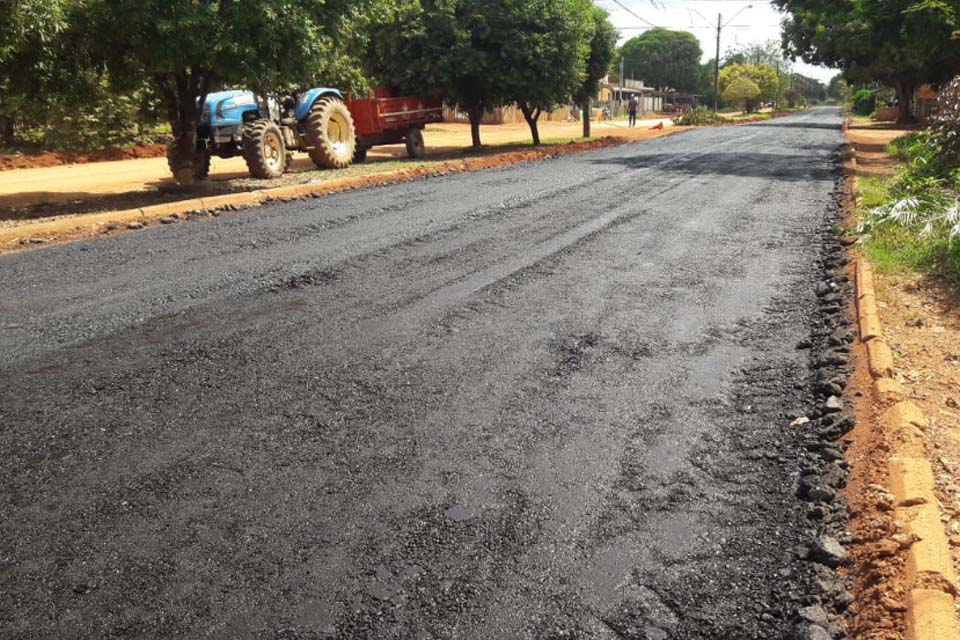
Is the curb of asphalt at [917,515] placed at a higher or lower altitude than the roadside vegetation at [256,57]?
lower

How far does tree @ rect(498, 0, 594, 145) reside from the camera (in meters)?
23.3

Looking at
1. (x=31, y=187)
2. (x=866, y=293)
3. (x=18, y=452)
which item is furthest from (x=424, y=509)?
(x=31, y=187)

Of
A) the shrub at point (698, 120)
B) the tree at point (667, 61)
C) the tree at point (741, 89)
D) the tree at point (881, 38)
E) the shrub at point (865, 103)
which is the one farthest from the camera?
the tree at point (667, 61)

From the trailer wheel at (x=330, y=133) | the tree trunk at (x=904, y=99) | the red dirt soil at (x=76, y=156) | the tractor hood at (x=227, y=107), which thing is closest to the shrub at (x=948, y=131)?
the trailer wheel at (x=330, y=133)

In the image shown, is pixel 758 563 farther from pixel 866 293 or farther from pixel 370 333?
pixel 866 293

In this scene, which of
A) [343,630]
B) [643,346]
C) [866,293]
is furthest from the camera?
[866,293]

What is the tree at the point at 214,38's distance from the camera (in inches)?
458

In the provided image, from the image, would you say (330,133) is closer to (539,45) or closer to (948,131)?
(539,45)

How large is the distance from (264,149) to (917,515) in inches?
590

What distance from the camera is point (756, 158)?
19.2 m

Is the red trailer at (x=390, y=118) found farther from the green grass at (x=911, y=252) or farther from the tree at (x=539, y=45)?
the green grass at (x=911, y=252)

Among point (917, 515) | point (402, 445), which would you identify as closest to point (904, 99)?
point (917, 515)

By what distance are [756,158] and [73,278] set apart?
16.8 m

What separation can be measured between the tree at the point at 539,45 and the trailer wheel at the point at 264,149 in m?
9.72
